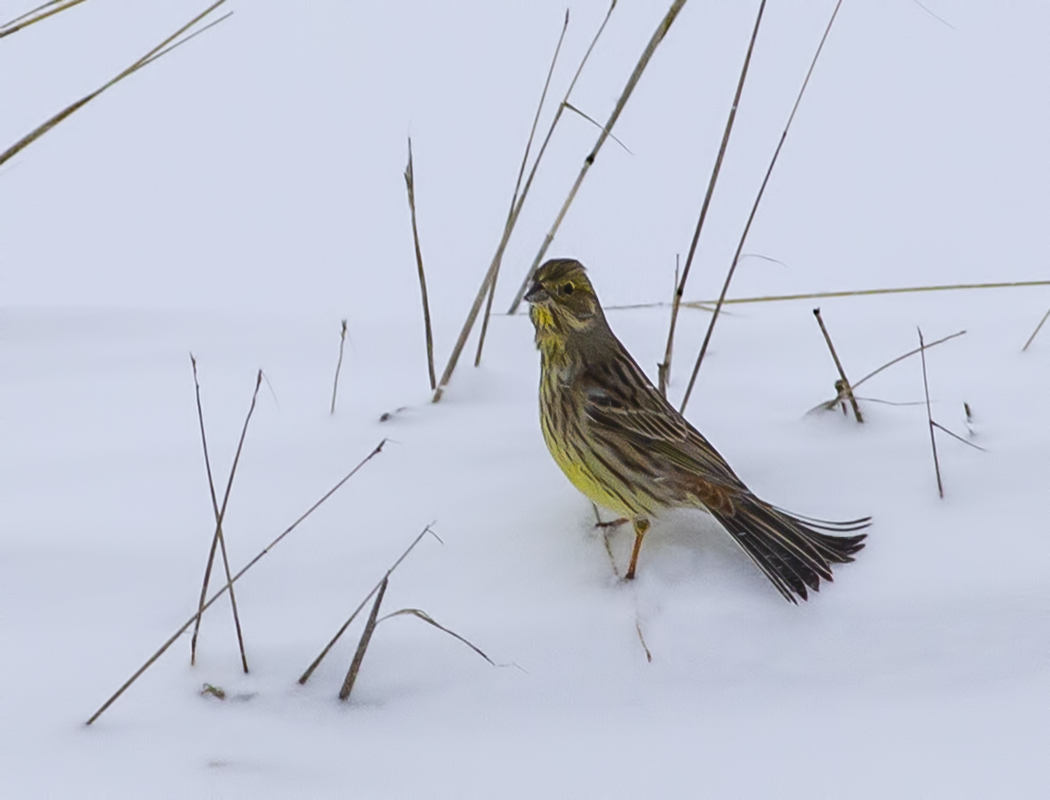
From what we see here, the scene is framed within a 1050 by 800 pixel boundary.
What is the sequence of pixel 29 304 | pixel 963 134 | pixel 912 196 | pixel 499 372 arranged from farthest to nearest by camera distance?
pixel 963 134 → pixel 912 196 → pixel 29 304 → pixel 499 372

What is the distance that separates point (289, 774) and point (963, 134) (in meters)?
4.60

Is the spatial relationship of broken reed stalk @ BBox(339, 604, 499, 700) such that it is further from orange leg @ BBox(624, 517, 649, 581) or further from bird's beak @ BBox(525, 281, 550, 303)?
bird's beak @ BBox(525, 281, 550, 303)

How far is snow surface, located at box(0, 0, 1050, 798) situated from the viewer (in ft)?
8.16

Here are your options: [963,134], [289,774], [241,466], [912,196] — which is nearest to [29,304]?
[241,466]

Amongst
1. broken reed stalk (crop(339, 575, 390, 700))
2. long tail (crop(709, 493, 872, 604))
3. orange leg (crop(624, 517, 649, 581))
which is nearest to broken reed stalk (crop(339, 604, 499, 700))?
broken reed stalk (crop(339, 575, 390, 700))

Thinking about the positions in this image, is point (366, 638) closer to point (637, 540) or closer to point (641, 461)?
point (637, 540)

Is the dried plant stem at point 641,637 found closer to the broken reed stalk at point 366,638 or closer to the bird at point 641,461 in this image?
the bird at point 641,461

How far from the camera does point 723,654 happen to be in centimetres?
271

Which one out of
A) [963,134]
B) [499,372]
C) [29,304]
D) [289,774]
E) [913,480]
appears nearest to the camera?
[289,774]

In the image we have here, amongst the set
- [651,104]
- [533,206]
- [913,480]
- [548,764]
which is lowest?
[548,764]

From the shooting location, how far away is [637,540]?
9.85 ft

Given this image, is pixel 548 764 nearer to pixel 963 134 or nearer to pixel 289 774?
pixel 289 774

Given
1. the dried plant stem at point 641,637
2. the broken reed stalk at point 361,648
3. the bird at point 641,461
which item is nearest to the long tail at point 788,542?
the bird at point 641,461

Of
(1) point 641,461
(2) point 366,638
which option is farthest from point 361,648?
(1) point 641,461
